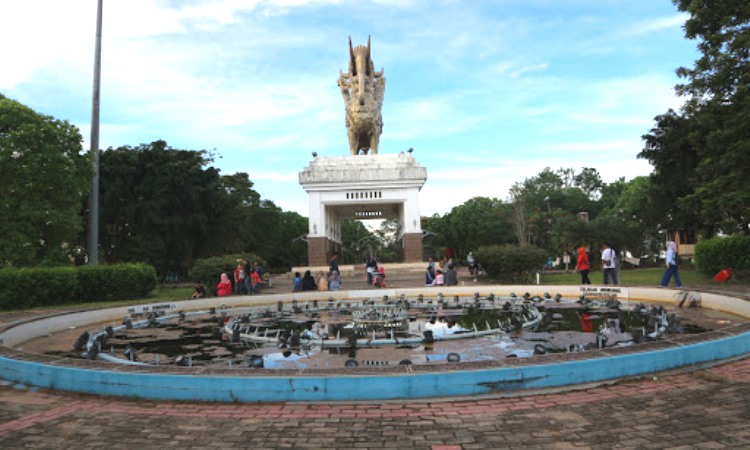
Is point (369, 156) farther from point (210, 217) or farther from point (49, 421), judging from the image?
point (49, 421)

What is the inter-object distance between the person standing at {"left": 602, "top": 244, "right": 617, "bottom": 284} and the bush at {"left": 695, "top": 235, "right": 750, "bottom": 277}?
19.6ft

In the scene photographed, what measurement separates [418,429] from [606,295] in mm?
12367

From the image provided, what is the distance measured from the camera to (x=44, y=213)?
859 inches

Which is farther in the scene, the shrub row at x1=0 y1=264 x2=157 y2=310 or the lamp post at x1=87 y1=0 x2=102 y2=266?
the lamp post at x1=87 y1=0 x2=102 y2=266

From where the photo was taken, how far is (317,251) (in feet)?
107

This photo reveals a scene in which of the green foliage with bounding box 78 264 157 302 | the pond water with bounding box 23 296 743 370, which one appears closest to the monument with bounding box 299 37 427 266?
the green foliage with bounding box 78 264 157 302

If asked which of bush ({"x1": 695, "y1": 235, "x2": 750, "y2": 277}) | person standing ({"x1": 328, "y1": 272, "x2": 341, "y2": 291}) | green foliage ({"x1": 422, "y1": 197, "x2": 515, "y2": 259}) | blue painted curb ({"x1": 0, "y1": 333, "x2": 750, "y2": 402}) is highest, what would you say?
green foliage ({"x1": 422, "y1": 197, "x2": 515, "y2": 259})

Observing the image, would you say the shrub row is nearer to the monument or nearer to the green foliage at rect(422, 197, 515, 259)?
the monument

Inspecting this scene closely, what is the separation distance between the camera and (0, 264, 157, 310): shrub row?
1786cm

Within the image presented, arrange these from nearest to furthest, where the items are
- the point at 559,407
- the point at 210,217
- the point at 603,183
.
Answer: the point at 559,407 < the point at 210,217 < the point at 603,183

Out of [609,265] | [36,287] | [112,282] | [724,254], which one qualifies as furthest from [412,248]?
[36,287]

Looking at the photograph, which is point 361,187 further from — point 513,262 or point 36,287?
point 36,287

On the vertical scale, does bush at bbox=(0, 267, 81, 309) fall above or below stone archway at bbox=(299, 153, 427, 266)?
below

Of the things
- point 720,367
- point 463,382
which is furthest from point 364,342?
point 720,367
